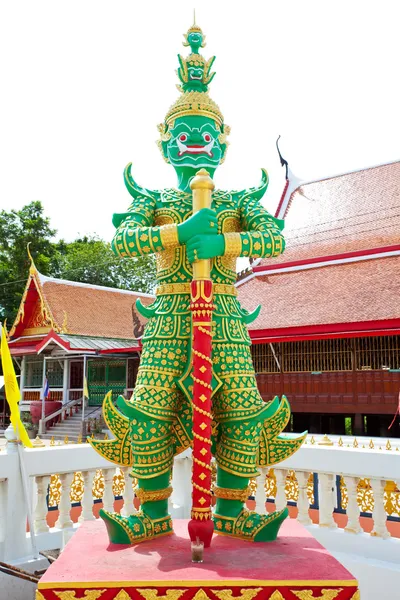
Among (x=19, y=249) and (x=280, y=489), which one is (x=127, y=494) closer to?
(x=280, y=489)

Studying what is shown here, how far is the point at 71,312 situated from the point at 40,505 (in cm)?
1639

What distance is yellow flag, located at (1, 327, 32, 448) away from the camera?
3527 millimetres

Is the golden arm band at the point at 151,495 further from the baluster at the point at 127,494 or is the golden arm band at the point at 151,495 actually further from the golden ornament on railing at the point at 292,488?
the golden ornament on railing at the point at 292,488

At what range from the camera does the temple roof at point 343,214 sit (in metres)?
13.5

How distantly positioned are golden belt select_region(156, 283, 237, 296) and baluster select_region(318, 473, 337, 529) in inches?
60.7

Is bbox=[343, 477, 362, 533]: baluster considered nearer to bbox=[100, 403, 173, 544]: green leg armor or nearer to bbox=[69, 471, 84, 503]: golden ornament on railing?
bbox=[100, 403, 173, 544]: green leg armor

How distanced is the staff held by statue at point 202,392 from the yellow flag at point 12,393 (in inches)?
57.7

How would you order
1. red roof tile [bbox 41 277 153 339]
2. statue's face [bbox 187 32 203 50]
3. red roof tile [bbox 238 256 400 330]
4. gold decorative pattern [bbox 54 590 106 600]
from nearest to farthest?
gold decorative pattern [bbox 54 590 106 600], statue's face [bbox 187 32 203 50], red roof tile [bbox 238 256 400 330], red roof tile [bbox 41 277 153 339]

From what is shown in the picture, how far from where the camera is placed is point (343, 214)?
14664mm

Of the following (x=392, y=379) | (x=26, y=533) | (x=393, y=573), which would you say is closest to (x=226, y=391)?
(x=393, y=573)

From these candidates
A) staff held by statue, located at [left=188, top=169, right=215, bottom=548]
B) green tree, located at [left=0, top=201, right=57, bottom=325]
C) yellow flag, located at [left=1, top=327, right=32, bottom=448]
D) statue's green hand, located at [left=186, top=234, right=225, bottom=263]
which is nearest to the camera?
staff held by statue, located at [left=188, top=169, right=215, bottom=548]

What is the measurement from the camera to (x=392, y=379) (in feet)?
37.4

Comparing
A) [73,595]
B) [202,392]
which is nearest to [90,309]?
[202,392]

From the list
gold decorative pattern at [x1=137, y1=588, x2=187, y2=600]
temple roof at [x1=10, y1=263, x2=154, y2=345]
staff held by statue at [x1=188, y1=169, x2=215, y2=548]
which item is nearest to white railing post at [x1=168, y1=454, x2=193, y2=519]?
staff held by statue at [x1=188, y1=169, x2=215, y2=548]
